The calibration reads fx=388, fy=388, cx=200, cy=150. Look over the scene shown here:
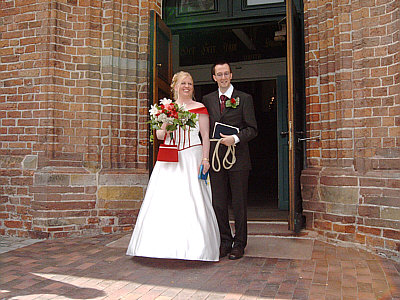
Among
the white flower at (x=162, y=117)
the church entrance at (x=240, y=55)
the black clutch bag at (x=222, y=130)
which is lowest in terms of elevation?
the black clutch bag at (x=222, y=130)

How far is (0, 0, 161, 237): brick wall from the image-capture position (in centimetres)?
566

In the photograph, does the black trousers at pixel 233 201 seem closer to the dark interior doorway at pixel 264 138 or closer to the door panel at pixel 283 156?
the door panel at pixel 283 156

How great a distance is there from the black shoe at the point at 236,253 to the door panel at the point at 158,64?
1.98 metres

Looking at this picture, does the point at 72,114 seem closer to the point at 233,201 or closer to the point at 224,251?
the point at 233,201

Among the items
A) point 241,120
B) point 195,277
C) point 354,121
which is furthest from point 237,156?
point 354,121

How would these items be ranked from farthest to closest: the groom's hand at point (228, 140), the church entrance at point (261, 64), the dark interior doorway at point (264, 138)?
1. the dark interior doorway at point (264, 138)
2. the church entrance at point (261, 64)
3. the groom's hand at point (228, 140)

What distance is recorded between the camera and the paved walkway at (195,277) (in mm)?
3186

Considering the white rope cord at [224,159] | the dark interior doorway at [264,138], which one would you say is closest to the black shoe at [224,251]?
the white rope cord at [224,159]

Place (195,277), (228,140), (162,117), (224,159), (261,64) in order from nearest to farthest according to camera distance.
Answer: (195,277) < (162,117) < (228,140) < (224,159) < (261,64)

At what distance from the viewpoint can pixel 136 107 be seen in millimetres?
6004

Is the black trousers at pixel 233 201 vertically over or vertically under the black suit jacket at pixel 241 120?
under

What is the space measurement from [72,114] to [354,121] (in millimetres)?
3953

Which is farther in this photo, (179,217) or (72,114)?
(72,114)

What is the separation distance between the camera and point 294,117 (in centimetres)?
529
